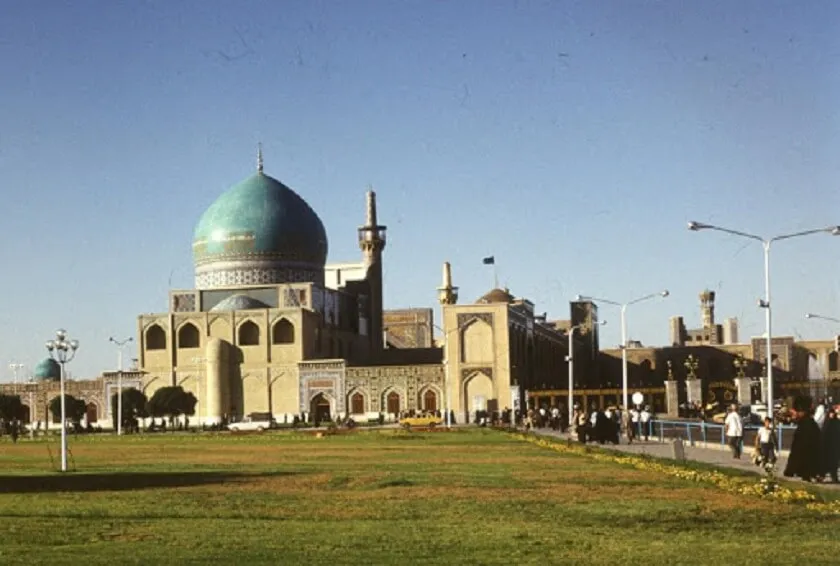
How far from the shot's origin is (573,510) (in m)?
17.3

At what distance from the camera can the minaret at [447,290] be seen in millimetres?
105494

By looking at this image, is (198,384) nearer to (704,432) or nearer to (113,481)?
(704,432)

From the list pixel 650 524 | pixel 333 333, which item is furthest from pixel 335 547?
pixel 333 333

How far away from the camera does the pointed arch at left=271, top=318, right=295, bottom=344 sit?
86.9 meters

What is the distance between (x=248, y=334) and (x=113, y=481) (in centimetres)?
6333

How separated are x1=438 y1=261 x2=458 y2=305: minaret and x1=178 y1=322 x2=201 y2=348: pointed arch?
72.0 feet

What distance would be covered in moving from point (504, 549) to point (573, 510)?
442cm

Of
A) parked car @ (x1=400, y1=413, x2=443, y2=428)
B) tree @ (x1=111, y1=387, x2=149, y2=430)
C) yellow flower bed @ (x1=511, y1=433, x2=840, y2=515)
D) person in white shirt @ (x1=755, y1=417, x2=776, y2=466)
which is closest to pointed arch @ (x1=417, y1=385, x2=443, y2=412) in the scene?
parked car @ (x1=400, y1=413, x2=443, y2=428)

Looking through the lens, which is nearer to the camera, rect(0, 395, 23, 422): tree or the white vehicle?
the white vehicle

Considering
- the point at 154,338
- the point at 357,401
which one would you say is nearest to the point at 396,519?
the point at 357,401

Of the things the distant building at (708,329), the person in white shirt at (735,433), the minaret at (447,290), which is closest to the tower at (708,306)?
the distant building at (708,329)

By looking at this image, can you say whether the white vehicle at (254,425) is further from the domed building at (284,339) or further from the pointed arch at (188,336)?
the pointed arch at (188,336)

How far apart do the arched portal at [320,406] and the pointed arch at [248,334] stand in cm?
495

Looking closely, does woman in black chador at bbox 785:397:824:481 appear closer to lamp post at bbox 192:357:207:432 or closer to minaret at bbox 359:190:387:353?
lamp post at bbox 192:357:207:432
